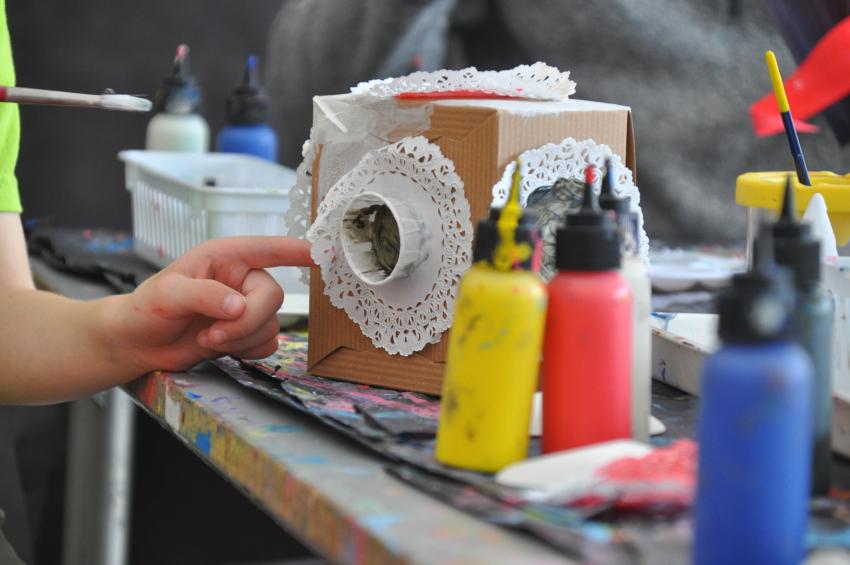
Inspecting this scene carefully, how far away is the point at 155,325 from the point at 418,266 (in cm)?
19

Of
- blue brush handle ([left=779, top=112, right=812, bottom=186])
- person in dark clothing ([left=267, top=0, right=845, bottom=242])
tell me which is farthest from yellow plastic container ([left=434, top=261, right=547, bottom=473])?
person in dark clothing ([left=267, top=0, right=845, bottom=242])

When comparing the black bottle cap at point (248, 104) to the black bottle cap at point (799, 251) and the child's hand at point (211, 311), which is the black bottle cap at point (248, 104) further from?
the black bottle cap at point (799, 251)

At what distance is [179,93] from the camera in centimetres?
178

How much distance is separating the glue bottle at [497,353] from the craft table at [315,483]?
4cm

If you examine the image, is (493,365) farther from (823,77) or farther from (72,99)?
(823,77)

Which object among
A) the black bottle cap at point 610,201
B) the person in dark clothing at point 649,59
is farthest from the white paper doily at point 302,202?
the person in dark clothing at point 649,59

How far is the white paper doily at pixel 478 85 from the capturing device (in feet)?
2.63

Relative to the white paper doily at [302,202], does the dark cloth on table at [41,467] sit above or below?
below

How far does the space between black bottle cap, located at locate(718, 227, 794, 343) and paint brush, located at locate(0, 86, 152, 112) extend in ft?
1.73

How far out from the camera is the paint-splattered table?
490 mm

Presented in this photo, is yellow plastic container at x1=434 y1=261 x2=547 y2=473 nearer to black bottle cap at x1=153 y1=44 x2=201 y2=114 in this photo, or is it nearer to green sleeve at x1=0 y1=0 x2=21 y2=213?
green sleeve at x1=0 y1=0 x2=21 y2=213

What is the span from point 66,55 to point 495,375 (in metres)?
1.71

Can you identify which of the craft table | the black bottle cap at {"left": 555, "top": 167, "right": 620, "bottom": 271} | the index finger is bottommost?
the craft table

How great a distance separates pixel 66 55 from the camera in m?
2.06
